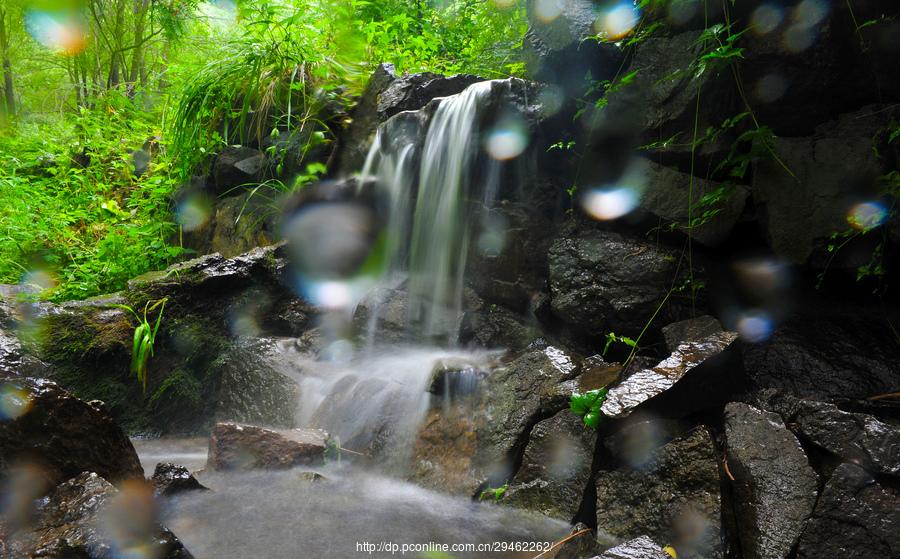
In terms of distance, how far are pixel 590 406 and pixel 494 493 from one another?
0.75 metres

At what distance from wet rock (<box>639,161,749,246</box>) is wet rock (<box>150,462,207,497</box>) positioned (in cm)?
331

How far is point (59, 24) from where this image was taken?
9.30 metres

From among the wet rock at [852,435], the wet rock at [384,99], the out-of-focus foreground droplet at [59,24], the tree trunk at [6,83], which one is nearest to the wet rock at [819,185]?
the wet rock at [852,435]

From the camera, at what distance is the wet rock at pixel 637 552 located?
75.5 inches

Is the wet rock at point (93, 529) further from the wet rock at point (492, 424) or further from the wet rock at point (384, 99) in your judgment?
the wet rock at point (384, 99)

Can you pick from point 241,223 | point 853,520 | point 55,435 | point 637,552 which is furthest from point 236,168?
point 853,520

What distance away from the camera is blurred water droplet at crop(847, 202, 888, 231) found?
2.75 metres

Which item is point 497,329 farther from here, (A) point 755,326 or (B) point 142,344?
(B) point 142,344

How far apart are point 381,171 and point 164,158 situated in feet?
13.4

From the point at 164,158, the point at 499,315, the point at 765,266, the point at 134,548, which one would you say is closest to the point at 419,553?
the point at 134,548

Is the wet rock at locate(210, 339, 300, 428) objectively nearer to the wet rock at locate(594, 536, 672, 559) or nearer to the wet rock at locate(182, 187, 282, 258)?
the wet rock at locate(182, 187, 282, 258)

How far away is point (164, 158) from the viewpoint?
7.61 meters

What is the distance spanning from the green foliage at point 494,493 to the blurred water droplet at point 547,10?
3.47m

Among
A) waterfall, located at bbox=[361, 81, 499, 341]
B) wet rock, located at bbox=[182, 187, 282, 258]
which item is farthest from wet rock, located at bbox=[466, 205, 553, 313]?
wet rock, located at bbox=[182, 187, 282, 258]
